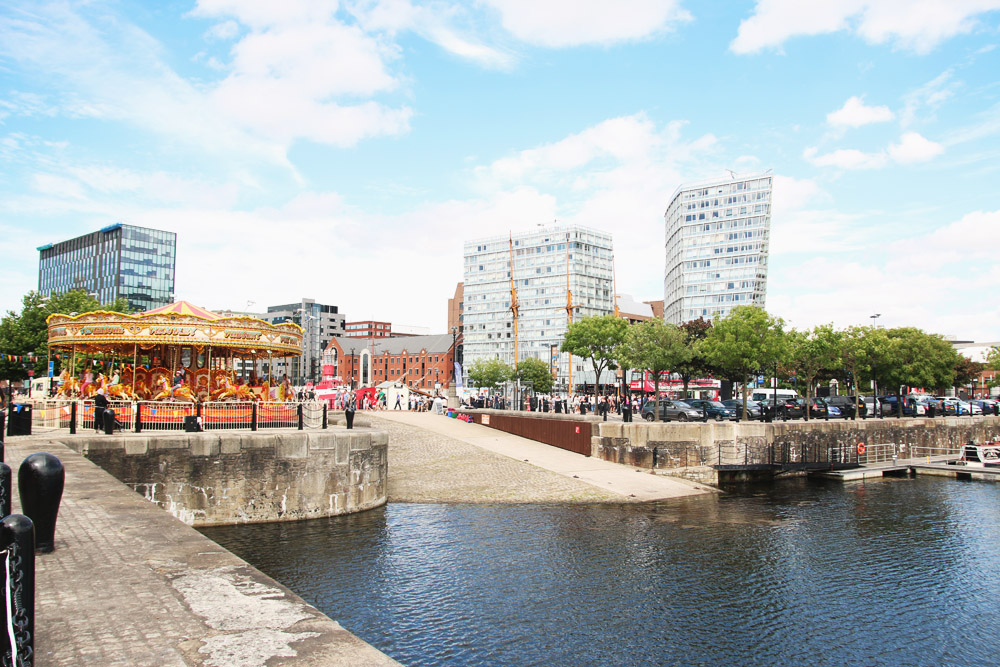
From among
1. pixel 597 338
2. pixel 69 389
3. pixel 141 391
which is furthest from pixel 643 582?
pixel 597 338

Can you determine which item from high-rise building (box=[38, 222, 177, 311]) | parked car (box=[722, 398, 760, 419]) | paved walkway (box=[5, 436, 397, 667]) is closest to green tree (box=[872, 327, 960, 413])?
parked car (box=[722, 398, 760, 419])

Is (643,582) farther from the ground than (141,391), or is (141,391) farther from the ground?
(141,391)

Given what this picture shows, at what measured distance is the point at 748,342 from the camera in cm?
4356

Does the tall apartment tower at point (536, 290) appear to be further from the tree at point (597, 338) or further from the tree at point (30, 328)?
the tree at point (30, 328)

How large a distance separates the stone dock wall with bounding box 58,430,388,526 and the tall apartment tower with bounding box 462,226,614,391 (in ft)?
357

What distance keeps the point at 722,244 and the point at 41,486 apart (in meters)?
119

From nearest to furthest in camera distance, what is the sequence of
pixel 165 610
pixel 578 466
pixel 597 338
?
pixel 165 610, pixel 578 466, pixel 597 338

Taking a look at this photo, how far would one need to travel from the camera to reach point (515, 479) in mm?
26750

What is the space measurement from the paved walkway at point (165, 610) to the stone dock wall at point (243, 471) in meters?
8.80

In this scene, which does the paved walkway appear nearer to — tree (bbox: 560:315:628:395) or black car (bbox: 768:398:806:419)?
black car (bbox: 768:398:806:419)

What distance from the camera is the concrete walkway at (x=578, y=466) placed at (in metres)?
26.8

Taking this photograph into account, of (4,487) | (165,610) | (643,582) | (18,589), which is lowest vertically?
(643,582)

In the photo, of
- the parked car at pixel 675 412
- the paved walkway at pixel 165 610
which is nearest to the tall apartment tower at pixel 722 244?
the parked car at pixel 675 412

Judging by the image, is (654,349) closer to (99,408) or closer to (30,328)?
(99,408)
